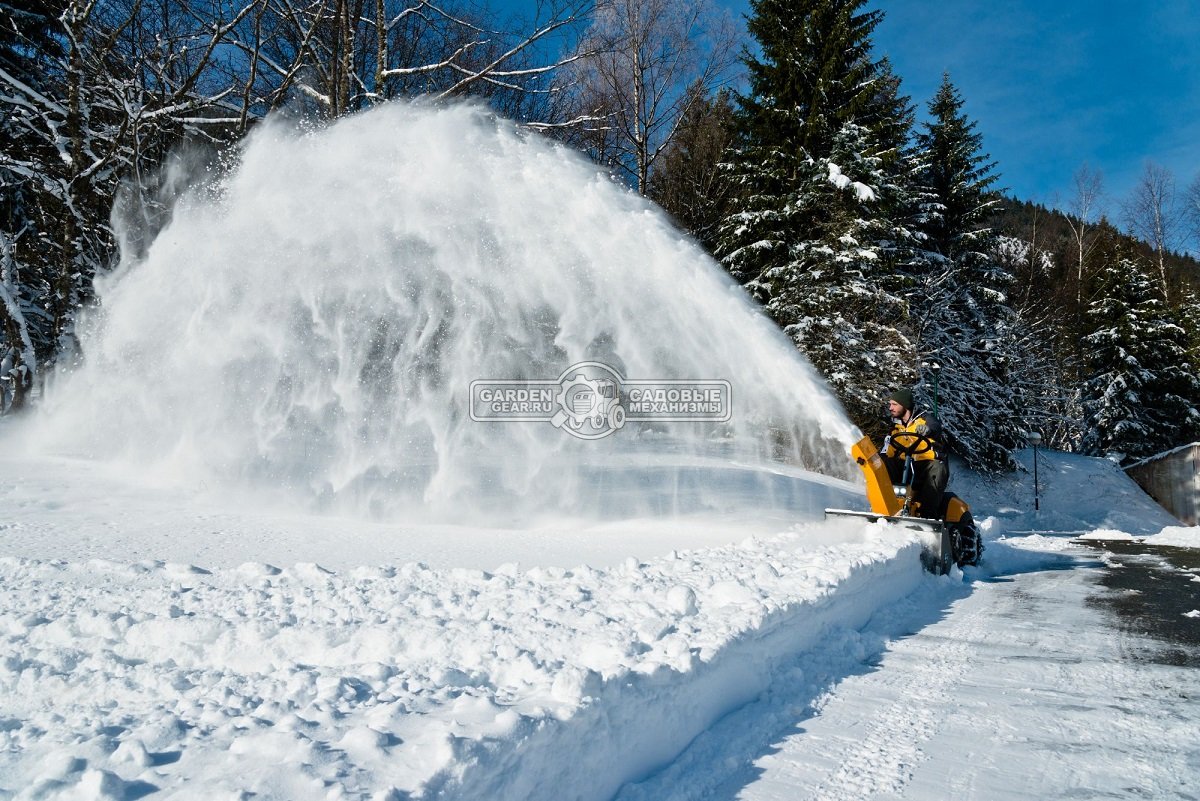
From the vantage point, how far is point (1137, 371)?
29156mm

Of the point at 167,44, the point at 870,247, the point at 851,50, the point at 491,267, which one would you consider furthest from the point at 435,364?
the point at 851,50

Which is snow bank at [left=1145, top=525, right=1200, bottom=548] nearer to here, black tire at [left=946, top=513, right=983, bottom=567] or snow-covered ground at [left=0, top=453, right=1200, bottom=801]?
black tire at [left=946, top=513, right=983, bottom=567]

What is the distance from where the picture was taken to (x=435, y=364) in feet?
25.8

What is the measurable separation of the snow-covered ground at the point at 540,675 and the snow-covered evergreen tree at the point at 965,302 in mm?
16763

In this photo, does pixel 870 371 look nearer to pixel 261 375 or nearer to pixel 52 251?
pixel 261 375

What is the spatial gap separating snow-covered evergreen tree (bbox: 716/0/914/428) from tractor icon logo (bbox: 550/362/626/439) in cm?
422

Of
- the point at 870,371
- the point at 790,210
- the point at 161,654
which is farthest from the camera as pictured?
the point at 790,210

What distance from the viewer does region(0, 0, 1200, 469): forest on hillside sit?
37.1 ft

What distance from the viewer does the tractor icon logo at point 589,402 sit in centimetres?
1122

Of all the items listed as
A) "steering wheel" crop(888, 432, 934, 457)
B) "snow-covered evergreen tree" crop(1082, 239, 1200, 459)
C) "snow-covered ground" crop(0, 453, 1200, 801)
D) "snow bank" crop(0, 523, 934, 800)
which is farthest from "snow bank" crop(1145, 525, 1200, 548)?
"snow-covered evergreen tree" crop(1082, 239, 1200, 459)

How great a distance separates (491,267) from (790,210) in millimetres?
9474

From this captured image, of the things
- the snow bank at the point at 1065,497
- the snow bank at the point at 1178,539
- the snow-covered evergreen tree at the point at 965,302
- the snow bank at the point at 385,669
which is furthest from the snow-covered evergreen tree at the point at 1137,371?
the snow bank at the point at 385,669

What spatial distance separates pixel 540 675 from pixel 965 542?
19.0 ft

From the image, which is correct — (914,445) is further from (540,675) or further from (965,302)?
(965,302)
